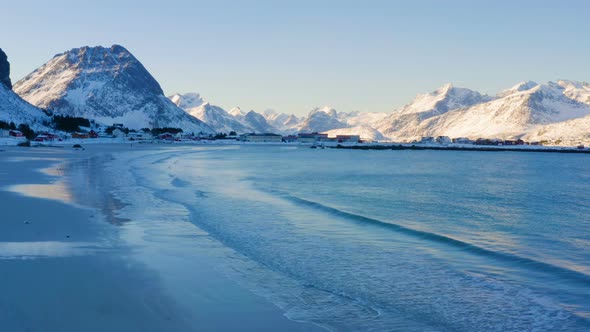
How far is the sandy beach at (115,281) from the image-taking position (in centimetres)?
995

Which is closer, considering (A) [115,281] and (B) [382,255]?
(A) [115,281]

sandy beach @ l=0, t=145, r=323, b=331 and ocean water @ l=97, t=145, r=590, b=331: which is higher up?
sandy beach @ l=0, t=145, r=323, b=331

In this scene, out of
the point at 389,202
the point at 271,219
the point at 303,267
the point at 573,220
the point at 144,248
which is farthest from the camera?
the point at 389,202

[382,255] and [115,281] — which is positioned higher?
[115,281]

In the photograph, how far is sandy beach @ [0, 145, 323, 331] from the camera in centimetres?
995

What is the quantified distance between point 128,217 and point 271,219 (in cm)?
672

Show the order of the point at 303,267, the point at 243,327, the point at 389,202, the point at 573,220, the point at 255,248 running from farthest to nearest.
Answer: the point at 389,202 → the point at 573,220 → the point at 255,248 → the point at 303,267 → the point at 243,327

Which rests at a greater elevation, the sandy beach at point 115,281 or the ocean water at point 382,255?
the sandy beach at point 115,281

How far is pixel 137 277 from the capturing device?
13.3m

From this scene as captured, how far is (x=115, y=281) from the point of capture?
12703 millimetres

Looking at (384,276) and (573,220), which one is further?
(573,220)

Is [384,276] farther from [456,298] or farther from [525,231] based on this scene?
[525,231]

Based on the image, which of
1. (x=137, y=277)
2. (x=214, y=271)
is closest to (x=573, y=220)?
(x=214, y=271)

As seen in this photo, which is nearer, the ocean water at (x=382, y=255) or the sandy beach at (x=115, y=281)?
the sandy beach at (x=115, y=281)
